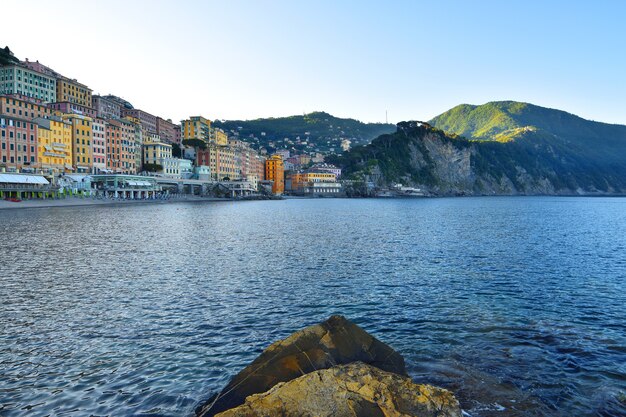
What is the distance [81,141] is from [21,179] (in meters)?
33.9

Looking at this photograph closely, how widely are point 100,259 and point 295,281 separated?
1821 centimetres

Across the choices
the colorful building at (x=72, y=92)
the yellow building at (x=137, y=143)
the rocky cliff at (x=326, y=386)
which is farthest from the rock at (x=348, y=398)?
the colorful building at (x=72, y=92)

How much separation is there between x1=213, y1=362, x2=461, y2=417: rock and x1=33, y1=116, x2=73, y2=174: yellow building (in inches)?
5174

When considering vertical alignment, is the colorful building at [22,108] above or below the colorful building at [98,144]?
above

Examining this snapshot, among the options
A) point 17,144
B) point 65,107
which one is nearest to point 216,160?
point 65,107

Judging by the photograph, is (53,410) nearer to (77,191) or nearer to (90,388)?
(90,388)

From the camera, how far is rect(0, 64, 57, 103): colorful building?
136m

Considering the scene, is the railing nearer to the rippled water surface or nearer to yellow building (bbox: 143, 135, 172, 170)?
yellow building (bbox: 143, 135, 172, 170)

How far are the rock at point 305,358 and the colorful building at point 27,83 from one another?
159m

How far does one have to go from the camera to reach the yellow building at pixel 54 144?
375 ft

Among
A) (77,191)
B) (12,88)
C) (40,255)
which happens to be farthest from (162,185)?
(40,255)

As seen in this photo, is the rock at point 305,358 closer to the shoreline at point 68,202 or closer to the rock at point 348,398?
the rock at point 348,398

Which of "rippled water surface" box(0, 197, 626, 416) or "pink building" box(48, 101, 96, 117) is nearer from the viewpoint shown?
"rippled water surface" box(0, 197, 626, 416)

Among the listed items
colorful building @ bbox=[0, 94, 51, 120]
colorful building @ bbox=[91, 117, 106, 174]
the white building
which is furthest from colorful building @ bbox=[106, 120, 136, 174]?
colorful building @ bbox=[0, 94, 51, 120]
